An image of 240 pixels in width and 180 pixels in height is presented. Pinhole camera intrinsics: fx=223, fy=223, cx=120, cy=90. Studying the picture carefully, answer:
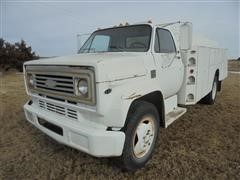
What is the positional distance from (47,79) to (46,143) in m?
1.54

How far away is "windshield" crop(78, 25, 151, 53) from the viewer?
373cm

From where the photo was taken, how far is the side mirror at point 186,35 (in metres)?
3.80

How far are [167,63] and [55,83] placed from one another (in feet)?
6.52

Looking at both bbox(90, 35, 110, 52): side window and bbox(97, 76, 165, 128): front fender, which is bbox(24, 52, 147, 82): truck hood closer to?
bbox(97, 76, 165, 128): front fender

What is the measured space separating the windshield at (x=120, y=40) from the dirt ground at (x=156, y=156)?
1.78 m

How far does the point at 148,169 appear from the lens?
3178mm

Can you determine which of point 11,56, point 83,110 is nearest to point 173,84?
point 83,110

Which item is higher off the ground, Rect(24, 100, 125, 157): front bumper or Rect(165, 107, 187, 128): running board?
Rect(24, 100, 125, 157): front bumper

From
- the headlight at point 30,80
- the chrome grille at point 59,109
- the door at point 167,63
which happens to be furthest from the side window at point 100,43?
the chrome grille at point 59,109

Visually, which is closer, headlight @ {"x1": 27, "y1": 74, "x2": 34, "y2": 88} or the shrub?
headlight @ {"x1": 27, "y1": 74, "x2": 34, "y2": 88}

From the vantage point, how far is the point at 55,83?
2928mm

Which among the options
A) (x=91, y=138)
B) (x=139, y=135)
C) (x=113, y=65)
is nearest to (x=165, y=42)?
(x=113, y=65)

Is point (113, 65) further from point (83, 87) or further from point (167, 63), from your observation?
point (167, 63)

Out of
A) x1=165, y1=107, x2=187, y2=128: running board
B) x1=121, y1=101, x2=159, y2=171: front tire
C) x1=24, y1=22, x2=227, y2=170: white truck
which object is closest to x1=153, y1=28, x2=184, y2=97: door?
x1=24, y1=22, x2=227, y2=170: white truck
